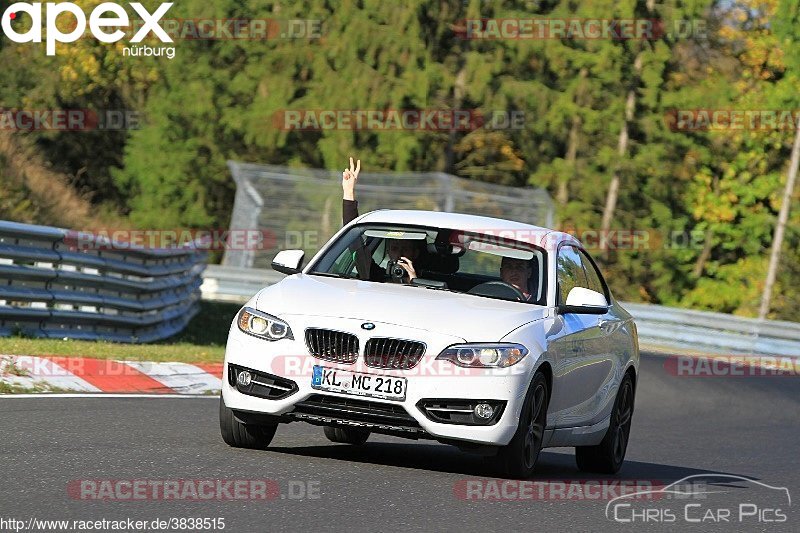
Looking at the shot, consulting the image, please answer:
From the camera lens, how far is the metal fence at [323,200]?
1361 inches

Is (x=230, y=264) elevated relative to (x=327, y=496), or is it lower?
lower

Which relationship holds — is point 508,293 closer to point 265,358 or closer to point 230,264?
point 265,358

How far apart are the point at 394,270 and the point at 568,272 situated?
119cm

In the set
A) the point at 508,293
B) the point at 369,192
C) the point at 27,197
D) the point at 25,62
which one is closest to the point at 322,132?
the point at 25,62

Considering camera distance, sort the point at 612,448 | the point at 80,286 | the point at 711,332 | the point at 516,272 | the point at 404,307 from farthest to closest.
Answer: the point at 711,332, the point at 80,286, the point at 612,448, the point at 516,272, the point at 404,307

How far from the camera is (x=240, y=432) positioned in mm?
9969

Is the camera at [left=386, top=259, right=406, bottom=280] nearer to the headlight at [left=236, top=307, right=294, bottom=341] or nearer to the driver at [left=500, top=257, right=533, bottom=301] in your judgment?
the driver at [left=500, top=257, right=533, bottom=301]

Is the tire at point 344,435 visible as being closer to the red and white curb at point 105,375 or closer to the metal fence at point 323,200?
the red and white curb at point 105,375

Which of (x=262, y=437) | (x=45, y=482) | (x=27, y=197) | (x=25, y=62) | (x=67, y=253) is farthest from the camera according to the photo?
(x=25, y=62)

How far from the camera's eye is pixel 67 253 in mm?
17328

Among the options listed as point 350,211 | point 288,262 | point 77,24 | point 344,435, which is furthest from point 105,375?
point 77,24

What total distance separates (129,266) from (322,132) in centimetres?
3748

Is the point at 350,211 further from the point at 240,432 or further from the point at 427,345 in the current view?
the point at 427,345

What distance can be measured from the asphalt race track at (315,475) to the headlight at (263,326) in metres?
0.71
